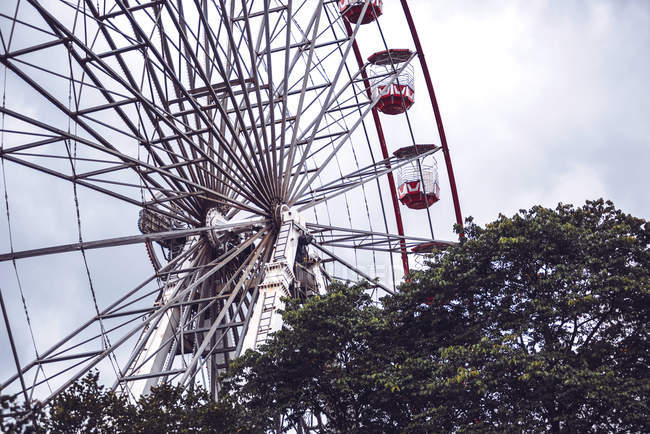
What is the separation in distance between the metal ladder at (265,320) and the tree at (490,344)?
3.83ft

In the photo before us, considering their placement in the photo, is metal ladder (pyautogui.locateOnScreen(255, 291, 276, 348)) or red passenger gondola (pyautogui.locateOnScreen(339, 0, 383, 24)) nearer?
metal ladder (pyautogui.locateOnScreen(255, 291, 276, 348))

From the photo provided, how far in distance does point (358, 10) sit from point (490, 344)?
1656 centimetres

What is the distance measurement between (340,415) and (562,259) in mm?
5657

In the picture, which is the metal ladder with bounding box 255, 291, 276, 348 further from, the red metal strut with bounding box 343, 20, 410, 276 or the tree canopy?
the red metal strut with bounding box 343, 20, 410, 276

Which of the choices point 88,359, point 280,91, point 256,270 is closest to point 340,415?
point 88,359

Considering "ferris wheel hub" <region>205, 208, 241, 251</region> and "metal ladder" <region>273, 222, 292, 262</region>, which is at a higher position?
"ferris wheel hub" <region>205, 208, 241, 251</region>

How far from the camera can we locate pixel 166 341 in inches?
829

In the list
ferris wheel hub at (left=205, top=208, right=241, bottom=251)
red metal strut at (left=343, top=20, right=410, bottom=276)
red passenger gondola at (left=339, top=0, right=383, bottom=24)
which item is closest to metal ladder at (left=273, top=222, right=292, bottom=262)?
ferris wheel hub at (left=205, top=208, right=241, bottom=251)

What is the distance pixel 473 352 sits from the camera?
53.0 ft

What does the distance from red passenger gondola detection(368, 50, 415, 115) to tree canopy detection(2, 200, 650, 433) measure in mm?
10589

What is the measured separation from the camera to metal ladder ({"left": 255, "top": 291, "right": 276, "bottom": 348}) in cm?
1970

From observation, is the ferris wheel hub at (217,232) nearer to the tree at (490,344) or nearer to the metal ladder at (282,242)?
the metal ladder at (282,242)

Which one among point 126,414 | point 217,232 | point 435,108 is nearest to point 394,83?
point 435,108

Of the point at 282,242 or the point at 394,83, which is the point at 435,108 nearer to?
the point at 394,83
